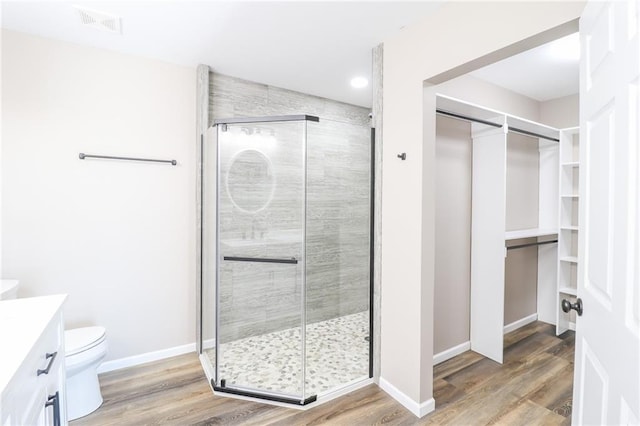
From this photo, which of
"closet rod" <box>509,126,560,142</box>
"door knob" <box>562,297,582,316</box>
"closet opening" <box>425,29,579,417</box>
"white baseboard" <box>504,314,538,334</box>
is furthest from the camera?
"white baseboard" <box>504,314,538,334</box>

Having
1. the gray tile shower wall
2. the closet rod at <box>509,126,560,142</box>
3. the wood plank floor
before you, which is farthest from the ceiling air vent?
the closet rod at <box>509,126,560,142</box>

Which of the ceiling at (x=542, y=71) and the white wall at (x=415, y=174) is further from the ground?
the ceiling at (x=542, y=71)

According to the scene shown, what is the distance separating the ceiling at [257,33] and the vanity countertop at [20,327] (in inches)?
68.0

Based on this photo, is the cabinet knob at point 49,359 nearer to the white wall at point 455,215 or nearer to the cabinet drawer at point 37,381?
the cabinet drawer at point 37,381

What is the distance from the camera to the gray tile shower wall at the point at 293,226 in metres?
2.33

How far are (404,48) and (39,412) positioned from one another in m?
2.57

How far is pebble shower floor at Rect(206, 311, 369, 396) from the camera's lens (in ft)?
7.66

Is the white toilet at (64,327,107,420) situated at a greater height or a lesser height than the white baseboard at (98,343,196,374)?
greater

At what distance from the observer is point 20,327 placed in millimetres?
1163

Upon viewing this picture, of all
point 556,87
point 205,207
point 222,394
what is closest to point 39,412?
point 222,394

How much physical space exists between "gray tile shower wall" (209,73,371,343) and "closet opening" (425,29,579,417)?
0.71m

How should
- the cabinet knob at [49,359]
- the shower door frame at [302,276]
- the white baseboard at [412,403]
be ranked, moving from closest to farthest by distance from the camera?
1. the cabinet knob at [49,359]
2. the white baseboard at [412,403]
3. the shower door frame at [302,276]

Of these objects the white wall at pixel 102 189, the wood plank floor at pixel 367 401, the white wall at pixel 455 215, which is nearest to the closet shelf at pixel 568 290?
the white wall at pixel 455 215

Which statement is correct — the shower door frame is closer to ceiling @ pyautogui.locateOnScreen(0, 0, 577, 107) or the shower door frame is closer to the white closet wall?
ceiling @ pyautogui.locateOnScreen(0, 0, 577, 107)
